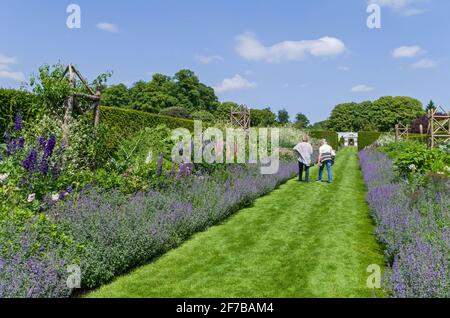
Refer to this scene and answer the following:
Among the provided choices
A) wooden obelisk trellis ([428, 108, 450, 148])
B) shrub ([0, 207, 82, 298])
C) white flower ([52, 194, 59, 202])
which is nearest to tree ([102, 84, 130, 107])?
wooden obelisk trellis ([428, 108, 450, 148])

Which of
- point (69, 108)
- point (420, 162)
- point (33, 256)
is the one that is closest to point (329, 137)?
point (420, 162)

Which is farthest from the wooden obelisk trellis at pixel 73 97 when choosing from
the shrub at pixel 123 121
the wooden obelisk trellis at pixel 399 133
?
the wooden obelisk trellis at pixel 399 133

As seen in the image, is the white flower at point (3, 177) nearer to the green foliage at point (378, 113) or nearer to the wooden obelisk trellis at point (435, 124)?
the wooden obelisk trellis at point (435, 124)

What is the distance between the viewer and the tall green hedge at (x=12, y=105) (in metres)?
10.1

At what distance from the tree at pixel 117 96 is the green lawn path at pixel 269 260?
57.8 m

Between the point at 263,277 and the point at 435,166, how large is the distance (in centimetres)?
588

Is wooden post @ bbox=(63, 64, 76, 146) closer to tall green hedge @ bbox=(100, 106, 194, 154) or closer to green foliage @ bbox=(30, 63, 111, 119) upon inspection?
green foliage @ bbox=(30, 63, 111, 119)

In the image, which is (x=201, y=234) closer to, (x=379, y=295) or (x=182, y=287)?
(x=182, y=287)

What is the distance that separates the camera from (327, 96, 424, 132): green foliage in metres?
77.9

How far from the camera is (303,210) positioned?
9.36 metres

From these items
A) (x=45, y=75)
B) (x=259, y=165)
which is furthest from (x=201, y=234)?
(x=259, y=165)

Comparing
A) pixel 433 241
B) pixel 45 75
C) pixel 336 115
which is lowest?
pixel 433 241

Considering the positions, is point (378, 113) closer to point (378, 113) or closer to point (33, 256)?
point (378, 113)

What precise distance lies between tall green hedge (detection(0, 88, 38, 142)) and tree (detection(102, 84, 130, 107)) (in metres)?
53.4
